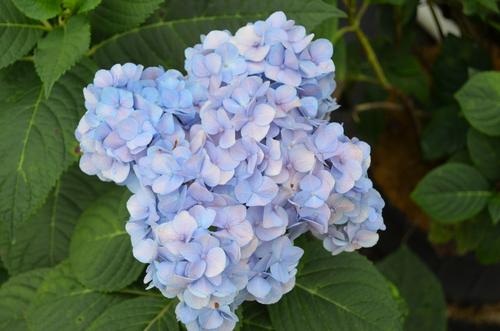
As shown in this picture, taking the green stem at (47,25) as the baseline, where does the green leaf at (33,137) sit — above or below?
below

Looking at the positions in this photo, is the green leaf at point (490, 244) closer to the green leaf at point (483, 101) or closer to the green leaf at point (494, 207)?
the green leaf at point (494, 207)

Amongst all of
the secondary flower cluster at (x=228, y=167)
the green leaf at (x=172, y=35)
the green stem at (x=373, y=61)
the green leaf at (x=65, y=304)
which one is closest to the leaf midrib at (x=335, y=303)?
the secondary flower cluster at (x=228, y=167)

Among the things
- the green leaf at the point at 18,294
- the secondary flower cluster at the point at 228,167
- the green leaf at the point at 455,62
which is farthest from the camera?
the green leaf at the point at 455,62

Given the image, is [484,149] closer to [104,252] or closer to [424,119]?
[424,119]

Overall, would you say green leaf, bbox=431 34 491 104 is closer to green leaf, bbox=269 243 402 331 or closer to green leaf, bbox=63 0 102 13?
green leaf, bbox=269 243 402 331

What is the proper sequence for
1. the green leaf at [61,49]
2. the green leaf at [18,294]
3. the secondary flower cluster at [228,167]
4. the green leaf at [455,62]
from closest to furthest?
the secondary flower cluster at [228,167] < the green leaf at [61,49] < the green leaf at [18,294] < the green leaf at [455,62]

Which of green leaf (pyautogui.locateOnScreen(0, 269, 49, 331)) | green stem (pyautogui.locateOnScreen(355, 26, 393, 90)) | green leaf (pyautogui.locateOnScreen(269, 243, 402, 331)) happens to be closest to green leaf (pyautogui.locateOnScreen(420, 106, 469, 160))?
green stem (pyautogui.locateOnScreen(355, 26, 393, 90))

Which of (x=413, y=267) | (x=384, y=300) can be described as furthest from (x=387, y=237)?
(x=384, y=300)
